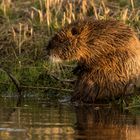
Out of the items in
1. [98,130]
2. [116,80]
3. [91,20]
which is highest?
[91,20]

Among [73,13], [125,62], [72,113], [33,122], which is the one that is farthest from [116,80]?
[73,13]

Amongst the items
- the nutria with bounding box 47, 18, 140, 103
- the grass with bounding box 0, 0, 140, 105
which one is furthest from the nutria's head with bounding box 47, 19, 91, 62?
the grass with bounding box 0, 0, 140, 105

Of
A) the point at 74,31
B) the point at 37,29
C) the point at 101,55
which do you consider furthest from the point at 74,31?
the point at 37,29

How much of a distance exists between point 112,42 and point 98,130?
2545 mm

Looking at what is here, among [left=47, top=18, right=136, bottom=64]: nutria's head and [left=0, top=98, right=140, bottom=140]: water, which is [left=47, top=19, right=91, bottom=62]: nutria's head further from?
[left=0, top=98, right=140, bottom=140]: water

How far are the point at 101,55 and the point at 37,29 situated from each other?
10.0ft

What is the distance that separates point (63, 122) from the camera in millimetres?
8891

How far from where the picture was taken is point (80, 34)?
35.7 ft

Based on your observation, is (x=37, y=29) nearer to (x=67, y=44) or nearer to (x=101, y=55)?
(x=67, y=44)

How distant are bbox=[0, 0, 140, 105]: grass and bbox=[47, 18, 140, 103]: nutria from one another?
55 cm

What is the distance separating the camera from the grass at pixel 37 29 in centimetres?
1181

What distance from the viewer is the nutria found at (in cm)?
1079

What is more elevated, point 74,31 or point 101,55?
point 74,31

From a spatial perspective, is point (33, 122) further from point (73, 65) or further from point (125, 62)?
point (73, 65)
